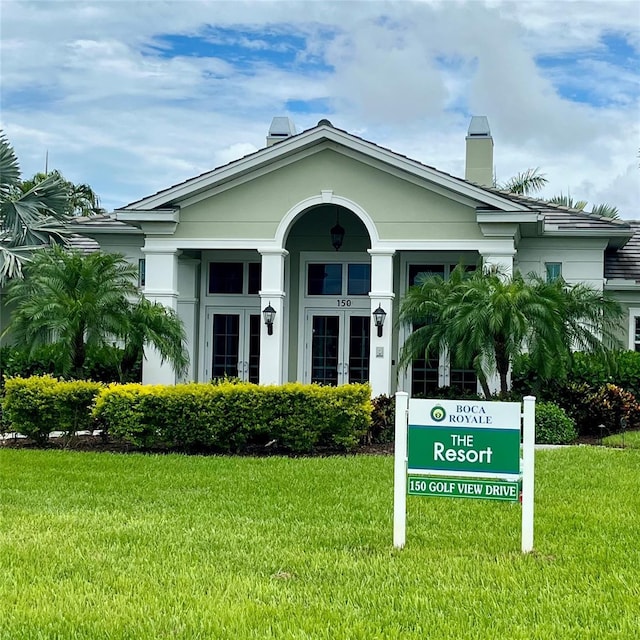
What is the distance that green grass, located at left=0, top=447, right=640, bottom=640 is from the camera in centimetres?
528

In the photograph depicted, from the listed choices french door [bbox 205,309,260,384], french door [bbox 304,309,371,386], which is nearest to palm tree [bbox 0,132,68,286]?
french door [bbox 205,309,260,384]

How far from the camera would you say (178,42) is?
13609 mm

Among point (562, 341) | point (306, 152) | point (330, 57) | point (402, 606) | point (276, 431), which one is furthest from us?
point (306, 152)

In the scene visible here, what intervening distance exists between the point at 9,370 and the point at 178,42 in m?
9.23

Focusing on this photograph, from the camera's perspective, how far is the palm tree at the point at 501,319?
14.0m

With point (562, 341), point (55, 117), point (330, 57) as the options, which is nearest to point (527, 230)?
point (562, 341)

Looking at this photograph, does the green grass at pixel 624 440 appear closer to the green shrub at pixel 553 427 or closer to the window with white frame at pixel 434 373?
the green shrub at pixel 553 427

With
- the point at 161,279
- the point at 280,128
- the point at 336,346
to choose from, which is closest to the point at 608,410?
the point at 336,346

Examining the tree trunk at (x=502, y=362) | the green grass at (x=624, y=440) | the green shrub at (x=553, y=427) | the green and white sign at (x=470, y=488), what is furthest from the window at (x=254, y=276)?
the green and white sign at (x=470, y=488)

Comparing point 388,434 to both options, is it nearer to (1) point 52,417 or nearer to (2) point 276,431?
(2) point 276,431

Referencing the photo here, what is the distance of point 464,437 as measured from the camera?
22.9 ft

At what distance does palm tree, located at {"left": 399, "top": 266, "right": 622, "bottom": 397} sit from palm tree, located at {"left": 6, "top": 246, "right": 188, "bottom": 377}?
192 inches

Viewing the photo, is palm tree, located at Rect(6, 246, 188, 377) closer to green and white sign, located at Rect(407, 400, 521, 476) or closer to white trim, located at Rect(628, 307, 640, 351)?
green and white sign, located at Rect(407, 400, 521, 476)

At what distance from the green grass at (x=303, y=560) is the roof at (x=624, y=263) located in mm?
10241
